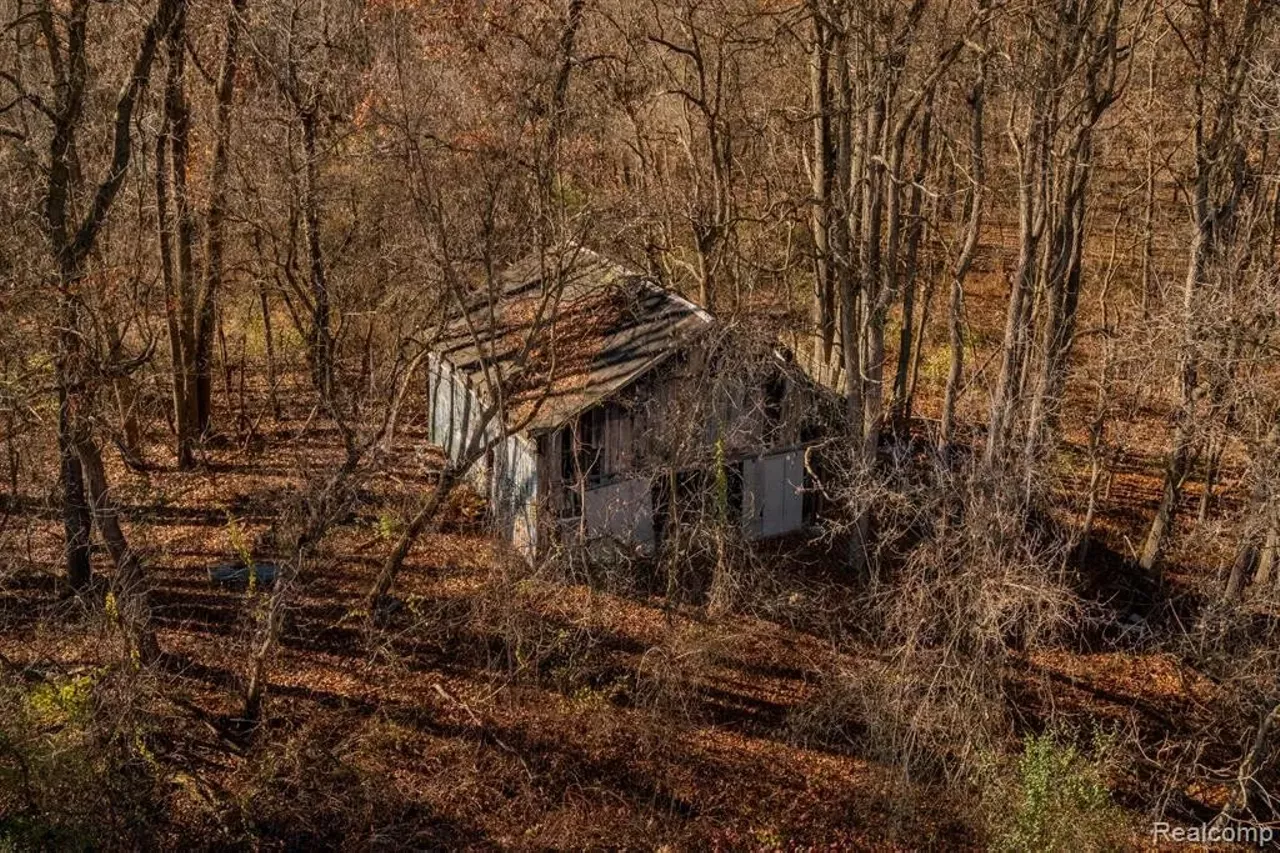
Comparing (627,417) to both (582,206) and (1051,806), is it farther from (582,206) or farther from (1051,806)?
(1051,806)

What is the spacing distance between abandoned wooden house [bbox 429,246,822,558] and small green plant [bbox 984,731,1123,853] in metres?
5.58

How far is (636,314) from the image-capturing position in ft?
56.6

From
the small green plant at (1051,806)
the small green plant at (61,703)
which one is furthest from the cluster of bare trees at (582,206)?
the small green plant at (1051,806)

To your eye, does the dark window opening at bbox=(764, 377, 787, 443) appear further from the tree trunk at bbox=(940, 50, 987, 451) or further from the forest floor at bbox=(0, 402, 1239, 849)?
the tree trunk at bbox=(940, 50, 987, 451)

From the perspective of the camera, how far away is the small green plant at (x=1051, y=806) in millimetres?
10125

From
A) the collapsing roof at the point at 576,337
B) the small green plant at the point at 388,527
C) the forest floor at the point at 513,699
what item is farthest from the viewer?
the small green plant at the point at 388,527

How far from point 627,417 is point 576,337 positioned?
5.72ft

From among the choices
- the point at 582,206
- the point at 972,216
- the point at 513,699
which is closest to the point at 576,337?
the point at 582,206

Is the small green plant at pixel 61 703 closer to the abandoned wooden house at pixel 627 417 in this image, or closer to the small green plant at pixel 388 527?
the abandoned wooden house at pixel 627 417

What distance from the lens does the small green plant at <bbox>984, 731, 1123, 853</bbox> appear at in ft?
33.2

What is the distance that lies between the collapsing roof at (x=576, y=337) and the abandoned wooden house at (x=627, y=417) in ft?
0.09

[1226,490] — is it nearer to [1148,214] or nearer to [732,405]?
[1148,214]

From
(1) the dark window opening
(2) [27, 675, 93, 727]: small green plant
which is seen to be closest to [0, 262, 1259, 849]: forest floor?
(2) [27, 675, 93, 727]: small green plant

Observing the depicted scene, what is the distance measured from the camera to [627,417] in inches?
660
